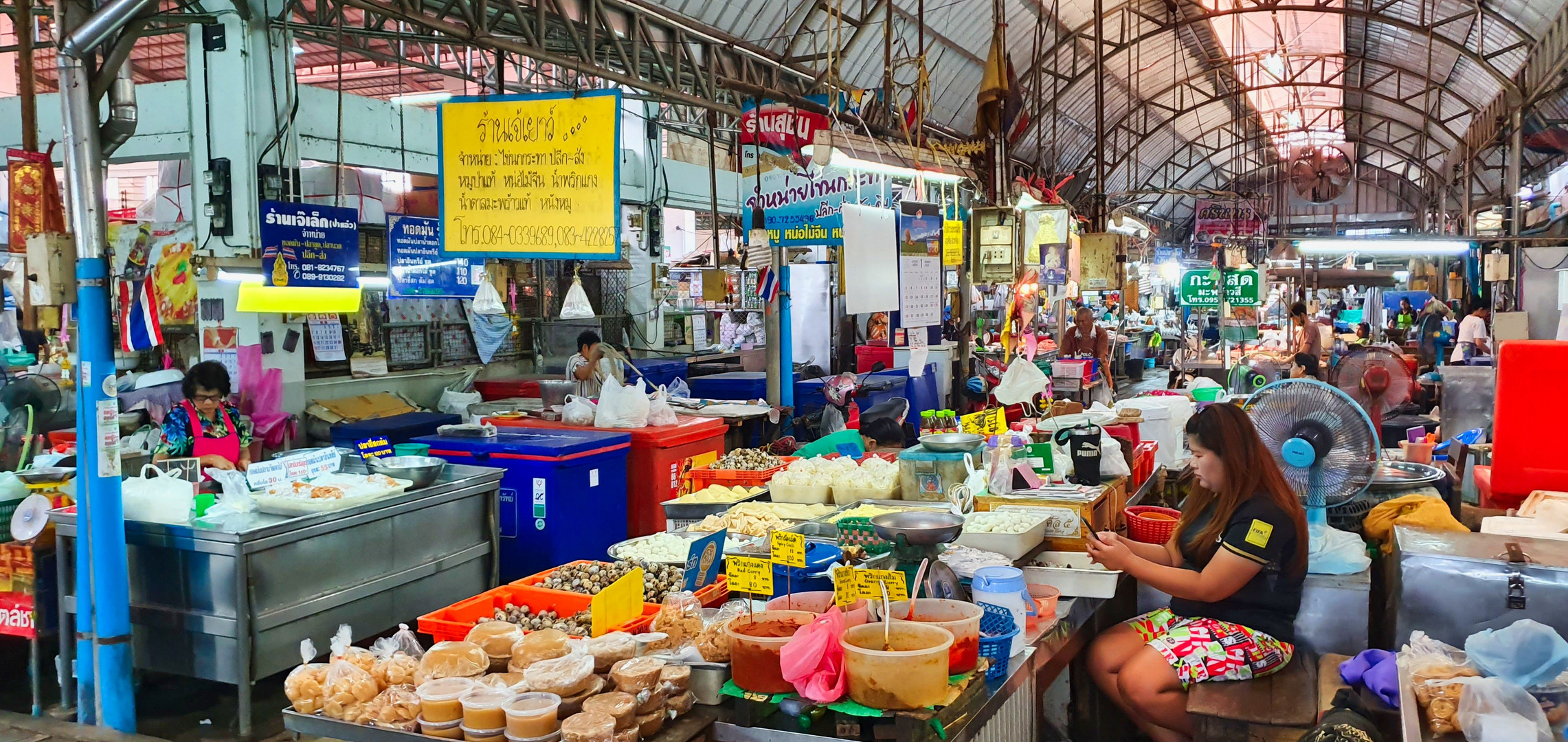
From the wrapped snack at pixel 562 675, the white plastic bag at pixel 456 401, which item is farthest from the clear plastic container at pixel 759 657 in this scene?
the white plastic bag at pixel 456 401

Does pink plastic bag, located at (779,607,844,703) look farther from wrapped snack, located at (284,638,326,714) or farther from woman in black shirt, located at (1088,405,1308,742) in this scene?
woman in black shirt, located at (1088,405,1308,742)

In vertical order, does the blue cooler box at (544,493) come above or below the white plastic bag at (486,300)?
below

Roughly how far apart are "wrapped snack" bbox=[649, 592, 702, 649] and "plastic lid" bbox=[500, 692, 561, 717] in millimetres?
499

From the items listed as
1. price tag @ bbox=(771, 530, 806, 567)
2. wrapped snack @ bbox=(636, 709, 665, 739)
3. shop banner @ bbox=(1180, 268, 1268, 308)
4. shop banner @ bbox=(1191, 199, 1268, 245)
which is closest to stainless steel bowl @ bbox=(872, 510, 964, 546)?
price tag @ bbox=(771, 530, 806, 567)

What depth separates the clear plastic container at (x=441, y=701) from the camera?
283cm

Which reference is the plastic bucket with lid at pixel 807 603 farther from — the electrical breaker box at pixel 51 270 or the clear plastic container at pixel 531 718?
the electrical breaker box at pixel 51 270

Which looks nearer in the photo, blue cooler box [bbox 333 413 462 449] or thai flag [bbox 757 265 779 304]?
blue cooler box [bbox 333 413 462 449]

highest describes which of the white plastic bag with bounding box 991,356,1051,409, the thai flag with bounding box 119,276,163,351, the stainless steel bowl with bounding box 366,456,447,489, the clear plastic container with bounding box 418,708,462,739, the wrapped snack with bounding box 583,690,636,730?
the thai flag with bounding box 119,276,163,351

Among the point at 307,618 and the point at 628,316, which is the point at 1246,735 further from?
the point at 628,316

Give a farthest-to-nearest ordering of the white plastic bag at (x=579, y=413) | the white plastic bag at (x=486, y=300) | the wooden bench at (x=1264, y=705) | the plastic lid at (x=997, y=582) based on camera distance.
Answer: the white plastic bag at (x=486, y=300)
the white plastic bag at (x=579, y=413)
the wooden bench at (x=1264, y=705)
the plastic lid at (x=997, y=582)

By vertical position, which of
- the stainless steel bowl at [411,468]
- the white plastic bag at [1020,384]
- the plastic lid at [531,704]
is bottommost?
the plastic lid at [531,704]

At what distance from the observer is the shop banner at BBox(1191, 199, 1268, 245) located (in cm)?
3588

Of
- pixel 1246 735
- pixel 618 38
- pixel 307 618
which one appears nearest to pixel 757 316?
pixel 618 38

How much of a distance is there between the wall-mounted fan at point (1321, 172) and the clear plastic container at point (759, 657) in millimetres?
33925
